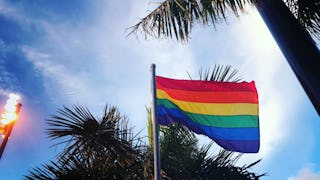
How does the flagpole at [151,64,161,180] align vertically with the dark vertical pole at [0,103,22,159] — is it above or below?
below

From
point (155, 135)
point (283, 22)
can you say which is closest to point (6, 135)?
point (155, 135)

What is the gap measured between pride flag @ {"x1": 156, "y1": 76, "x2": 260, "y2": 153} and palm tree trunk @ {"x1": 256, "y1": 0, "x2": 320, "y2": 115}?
264 cm

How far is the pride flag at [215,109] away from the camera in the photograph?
19.7 feet

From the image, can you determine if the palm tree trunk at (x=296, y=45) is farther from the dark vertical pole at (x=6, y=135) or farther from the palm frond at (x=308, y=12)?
the dark vertical pole at (x=6, y=135)

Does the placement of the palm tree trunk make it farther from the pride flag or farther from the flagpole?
the pride flag

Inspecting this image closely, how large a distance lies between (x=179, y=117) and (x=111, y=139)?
4.46ft

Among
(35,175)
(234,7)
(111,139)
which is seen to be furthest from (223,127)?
(35,175)

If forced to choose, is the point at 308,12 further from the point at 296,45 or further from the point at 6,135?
the point at 6,135

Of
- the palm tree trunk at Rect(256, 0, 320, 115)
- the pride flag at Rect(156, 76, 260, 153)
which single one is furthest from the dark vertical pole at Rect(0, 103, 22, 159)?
the palm tree trunk at Rect(256, 0, 320, 115)

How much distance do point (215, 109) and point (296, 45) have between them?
3.06 metres

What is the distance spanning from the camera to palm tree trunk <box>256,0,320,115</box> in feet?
10.8

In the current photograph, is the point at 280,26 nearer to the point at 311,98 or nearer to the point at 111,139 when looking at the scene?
the point at 311,98

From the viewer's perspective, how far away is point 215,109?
6.39 m

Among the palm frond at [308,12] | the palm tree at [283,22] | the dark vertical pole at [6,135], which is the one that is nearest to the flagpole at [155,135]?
the palm tree at [283,22]
